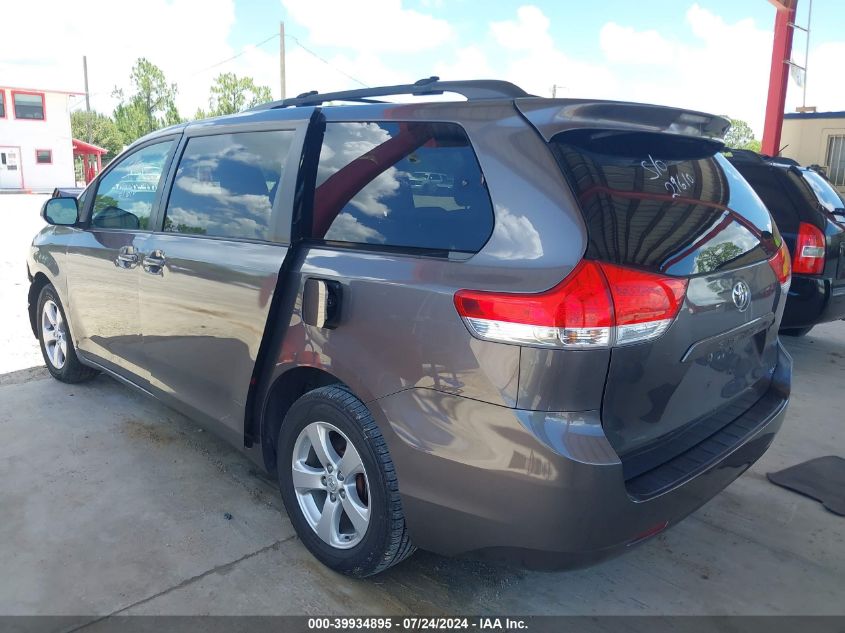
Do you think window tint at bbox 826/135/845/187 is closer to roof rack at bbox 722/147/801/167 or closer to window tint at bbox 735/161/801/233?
roof rack at bbox 722/147/801/167

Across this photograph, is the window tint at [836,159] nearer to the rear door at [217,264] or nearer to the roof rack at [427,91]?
the roof rack at [427,91]

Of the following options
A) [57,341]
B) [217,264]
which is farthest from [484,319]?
[57,341]

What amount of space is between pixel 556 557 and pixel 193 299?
2059 millimetres

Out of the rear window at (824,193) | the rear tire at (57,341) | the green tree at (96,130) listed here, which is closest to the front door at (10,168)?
the green tree at (96,130)

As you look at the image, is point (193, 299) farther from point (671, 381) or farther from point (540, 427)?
point (671, 381)

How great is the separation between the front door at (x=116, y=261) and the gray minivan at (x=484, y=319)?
57 cm

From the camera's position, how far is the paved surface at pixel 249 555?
→ 102 inches

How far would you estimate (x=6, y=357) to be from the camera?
222 inches

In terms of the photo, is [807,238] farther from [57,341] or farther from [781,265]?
[57,341]

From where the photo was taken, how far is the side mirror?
4.29 m

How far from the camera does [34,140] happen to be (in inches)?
1610

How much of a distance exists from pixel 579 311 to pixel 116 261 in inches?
113

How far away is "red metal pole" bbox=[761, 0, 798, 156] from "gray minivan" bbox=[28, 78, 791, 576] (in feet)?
41.1

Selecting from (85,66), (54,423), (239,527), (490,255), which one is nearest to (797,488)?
(490,255)
